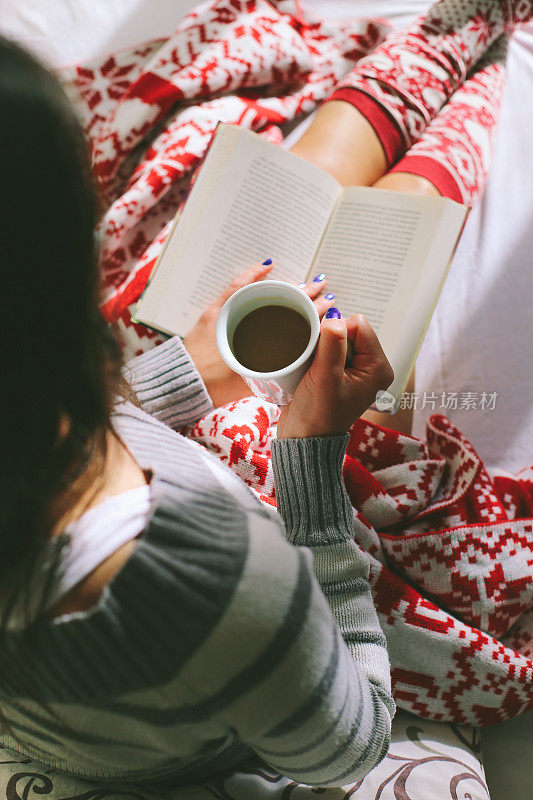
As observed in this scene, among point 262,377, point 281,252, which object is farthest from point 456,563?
point 281,252

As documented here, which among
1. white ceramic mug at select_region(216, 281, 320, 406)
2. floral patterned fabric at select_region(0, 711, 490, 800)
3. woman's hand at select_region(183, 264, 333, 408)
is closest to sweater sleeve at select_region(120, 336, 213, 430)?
woman's hand at select_region(183, 264, 333, 408)

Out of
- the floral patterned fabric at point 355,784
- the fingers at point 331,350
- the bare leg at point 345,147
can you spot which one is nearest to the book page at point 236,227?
the bare leg at point 345,147

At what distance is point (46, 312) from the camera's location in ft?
0.94

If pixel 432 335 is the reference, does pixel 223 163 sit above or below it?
above

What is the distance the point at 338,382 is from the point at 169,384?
0.25 meters

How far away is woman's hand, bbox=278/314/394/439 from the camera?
0.53 m

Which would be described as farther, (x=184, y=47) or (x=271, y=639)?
(x=184, y=47)

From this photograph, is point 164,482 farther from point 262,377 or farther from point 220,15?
point 220,15

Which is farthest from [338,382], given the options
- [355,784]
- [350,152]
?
[350,152]

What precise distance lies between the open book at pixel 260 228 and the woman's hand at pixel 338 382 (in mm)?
187

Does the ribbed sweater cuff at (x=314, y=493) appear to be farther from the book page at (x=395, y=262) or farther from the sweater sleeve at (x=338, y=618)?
the book page at (x=395, y=262)

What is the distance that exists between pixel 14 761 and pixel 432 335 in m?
0.75

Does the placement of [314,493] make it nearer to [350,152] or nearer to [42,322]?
[42,322]

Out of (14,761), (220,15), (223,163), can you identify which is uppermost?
(220,15)
